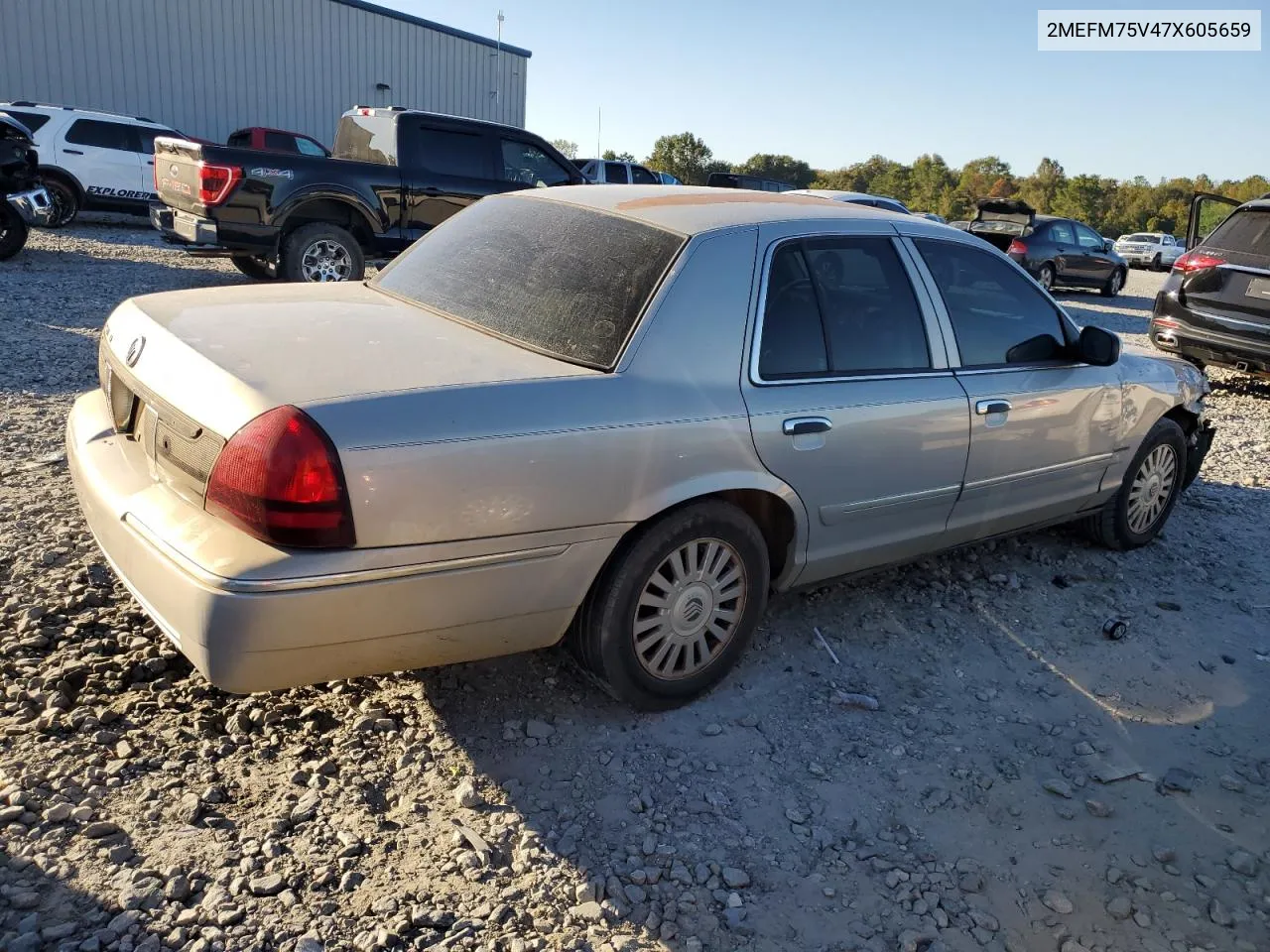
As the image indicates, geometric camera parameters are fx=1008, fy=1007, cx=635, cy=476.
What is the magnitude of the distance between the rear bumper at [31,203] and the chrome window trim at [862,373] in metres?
10.4

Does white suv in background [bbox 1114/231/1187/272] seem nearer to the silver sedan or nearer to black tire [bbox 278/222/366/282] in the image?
black tire [bbox 278/222/366/282]

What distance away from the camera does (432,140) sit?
34.6 ft

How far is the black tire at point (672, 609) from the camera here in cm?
301

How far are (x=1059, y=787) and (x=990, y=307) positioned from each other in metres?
2.00

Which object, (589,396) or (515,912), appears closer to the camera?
(515,912)

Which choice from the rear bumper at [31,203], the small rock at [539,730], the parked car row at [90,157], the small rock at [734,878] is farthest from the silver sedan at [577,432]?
the parked car row at [90,157]

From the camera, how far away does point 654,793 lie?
2.91 metres

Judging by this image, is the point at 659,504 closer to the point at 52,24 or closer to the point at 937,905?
the point at 937,905

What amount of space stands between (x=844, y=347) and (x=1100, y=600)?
196 centimetres

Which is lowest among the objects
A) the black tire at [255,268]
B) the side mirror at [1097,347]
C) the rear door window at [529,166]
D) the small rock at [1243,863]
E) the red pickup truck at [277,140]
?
the small rock at [1243,863]

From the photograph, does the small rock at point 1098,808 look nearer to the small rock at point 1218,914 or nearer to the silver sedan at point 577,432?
the small rock at point 1218,914

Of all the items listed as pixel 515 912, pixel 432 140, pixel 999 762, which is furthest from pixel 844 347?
pixel 432 140

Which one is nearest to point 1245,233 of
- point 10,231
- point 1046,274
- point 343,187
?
point 343,187

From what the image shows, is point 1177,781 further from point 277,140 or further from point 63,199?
point 277,140
